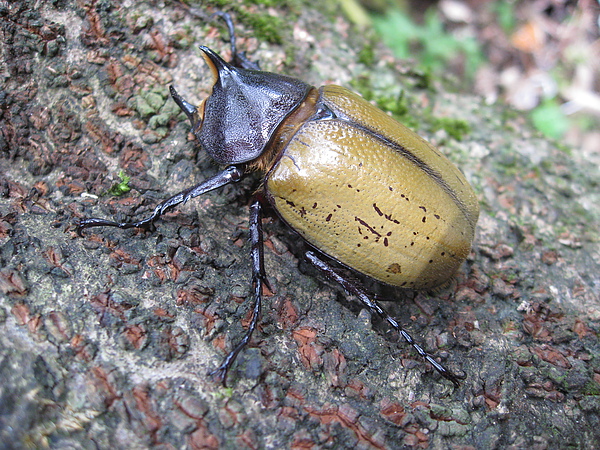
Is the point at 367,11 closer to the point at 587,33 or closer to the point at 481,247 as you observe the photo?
the point at 587,33

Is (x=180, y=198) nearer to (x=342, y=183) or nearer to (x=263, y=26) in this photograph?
(x=342, y=183)

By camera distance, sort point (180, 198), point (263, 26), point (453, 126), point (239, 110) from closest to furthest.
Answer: point (180, 198) → point (239, 110) → point (263, 26) → point (453, 126)

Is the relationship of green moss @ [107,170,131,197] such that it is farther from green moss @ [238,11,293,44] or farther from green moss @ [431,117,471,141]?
green moss @ [431,117,471,141]

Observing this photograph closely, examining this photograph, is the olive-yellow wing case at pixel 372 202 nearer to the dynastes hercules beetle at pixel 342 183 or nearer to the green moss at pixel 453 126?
the dynastes hercules beetle at pixel 342 183

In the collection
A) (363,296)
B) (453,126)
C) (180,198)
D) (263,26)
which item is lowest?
(363,296)

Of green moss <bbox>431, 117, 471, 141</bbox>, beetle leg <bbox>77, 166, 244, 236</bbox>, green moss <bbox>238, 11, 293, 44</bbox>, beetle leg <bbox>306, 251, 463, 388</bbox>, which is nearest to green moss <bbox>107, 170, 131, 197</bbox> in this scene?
beetle leg <bbox>77, 166, 244, 236</bbox>

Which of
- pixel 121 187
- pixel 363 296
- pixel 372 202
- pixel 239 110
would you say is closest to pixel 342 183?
A: pixel 372 202

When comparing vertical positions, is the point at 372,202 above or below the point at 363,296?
above
